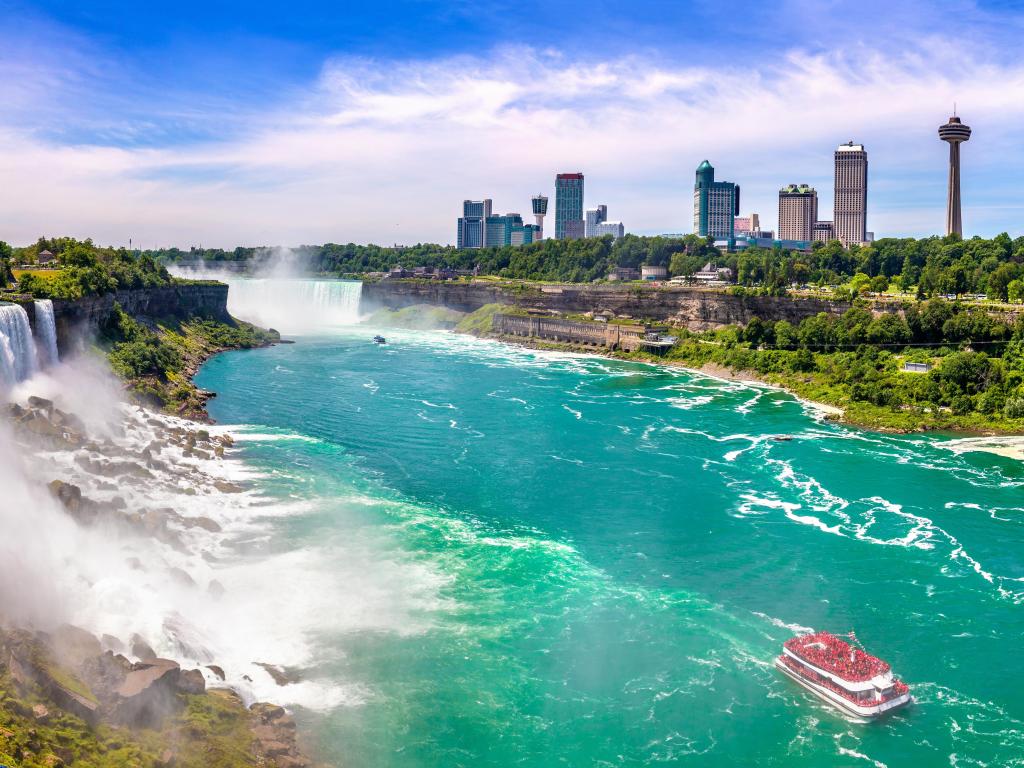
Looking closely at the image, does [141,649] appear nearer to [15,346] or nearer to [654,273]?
[15,346]

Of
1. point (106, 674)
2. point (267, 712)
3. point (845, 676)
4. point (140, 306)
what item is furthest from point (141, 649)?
point (140, 306)

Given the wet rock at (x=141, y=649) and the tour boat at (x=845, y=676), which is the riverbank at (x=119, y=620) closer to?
the wet rock at (x=141, y=649)

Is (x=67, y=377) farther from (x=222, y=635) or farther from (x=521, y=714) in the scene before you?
(x=521, y=714)

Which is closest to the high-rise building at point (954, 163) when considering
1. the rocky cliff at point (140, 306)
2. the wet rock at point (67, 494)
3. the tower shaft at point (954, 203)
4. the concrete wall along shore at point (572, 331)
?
the tower shaft at point (954, 203)

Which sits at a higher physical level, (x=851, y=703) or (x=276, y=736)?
(x=276, y=736)

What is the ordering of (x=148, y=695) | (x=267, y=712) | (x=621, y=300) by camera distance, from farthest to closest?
(x=621, y=300)
(x=267, y=712)
(x=148, y=695)

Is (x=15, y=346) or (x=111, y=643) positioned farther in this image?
(x=15, y=346)
